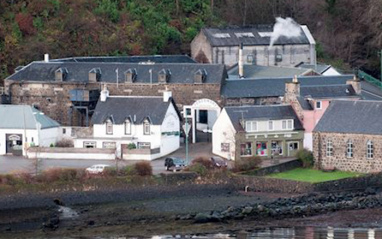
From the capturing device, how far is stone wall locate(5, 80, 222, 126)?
3529 inches

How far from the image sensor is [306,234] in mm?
68625

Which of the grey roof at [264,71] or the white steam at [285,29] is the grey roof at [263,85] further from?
the white steam at [285,29]

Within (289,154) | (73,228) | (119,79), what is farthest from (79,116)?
(73,228)

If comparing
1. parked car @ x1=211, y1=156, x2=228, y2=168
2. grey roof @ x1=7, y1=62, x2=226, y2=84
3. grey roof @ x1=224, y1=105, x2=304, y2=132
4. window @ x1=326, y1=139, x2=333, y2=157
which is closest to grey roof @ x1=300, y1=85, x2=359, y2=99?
grey roof @ x1=224, y1=105, x2=304, y2=132

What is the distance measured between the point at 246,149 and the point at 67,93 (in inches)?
489

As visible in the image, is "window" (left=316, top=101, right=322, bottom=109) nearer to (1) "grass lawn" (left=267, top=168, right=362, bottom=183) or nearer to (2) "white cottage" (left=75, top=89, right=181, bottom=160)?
(1) "grass lawn" (left=267, top=168, right=362, bottom=183)

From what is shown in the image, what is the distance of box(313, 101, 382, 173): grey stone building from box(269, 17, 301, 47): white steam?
2203 cm

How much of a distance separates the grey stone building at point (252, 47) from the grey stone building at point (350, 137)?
831 inches

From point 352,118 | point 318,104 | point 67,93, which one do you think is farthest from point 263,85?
point 352,118

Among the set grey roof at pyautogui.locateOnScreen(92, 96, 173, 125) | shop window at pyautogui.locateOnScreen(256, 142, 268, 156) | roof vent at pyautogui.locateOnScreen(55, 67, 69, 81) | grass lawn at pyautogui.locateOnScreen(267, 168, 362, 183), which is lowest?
grass lawn at pyautogui.locateOnScreen(267, 168, 362, 183)

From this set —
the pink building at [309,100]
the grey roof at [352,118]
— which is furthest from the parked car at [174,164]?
the pink building at [309,100]

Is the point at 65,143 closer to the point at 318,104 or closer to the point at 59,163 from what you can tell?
the point at 59,163

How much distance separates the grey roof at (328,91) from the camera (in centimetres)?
8575

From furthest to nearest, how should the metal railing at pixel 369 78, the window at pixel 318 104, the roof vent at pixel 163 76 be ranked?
the metal railing at pixel 369 78, the roof vent at pixel 163 76, the window at pixel 318 104
